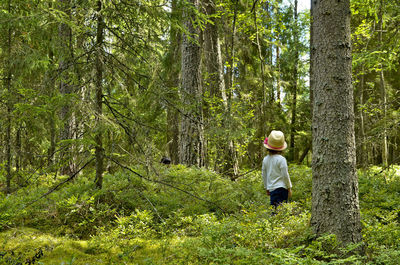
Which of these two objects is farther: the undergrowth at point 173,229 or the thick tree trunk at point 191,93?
the thick tree trunk at point 191,93

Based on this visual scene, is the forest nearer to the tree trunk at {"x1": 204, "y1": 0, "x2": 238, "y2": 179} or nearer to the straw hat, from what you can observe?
the straw hat

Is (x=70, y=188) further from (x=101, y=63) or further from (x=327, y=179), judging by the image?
(x=327, y=179)

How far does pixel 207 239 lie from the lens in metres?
3.88

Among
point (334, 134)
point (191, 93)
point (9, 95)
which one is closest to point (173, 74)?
point (191, 93)

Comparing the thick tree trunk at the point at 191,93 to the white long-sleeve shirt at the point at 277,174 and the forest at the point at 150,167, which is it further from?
the white long-sleeve shirt at the point at 277,174

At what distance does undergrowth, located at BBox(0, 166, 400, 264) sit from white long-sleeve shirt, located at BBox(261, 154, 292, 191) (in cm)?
53

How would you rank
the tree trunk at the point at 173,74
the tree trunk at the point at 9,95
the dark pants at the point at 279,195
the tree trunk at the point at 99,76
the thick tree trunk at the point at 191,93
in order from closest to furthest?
the tree trunk at the point at 99,76 → the dark pants at the point at 279,195 → the tree trunk at the point at 9,95 → the thick tree trunk at the point at 191,93 → the tree trunk at the point at 173,74

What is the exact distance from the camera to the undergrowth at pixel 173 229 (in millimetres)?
3537

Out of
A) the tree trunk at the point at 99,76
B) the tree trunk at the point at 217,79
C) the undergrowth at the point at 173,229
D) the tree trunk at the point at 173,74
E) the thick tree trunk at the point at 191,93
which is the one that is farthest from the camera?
the tree trunk at the point at 173,74

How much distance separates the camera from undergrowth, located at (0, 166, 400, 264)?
3537 mm

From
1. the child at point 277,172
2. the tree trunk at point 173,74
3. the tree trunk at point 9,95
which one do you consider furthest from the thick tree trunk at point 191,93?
the tree trunk at point 9,95

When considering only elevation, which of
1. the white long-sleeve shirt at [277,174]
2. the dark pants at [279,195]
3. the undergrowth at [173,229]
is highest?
the white long-sleeve shirt at [277,174]

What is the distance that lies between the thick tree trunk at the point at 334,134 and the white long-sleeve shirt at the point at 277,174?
67.0 inches

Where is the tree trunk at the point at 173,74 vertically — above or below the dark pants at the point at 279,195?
above
